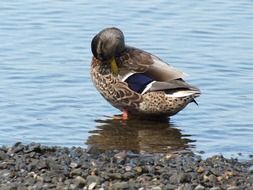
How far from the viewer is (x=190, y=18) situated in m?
16.4

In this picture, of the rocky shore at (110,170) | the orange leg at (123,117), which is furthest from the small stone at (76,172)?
the orange leg at (123,117)

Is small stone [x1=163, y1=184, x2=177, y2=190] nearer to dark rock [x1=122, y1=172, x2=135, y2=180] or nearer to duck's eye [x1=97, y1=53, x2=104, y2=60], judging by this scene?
dark rock [x1=122, y1=172, x2=135, y2=180]

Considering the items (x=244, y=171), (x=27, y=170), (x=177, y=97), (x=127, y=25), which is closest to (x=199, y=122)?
(x=177, y=97)

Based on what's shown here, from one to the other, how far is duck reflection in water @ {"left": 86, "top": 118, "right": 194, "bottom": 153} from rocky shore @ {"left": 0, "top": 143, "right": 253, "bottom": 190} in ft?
2.33

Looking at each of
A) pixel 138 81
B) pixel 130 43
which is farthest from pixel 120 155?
pixel 130 43

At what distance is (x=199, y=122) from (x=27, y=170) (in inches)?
125

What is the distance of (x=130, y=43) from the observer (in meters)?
15.2

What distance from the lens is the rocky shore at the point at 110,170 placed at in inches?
344

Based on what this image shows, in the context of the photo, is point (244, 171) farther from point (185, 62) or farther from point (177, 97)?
point (185, 62)

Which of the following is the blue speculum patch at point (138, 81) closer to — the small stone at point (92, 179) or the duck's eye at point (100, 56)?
A: the duck's eye at point (100, 56)

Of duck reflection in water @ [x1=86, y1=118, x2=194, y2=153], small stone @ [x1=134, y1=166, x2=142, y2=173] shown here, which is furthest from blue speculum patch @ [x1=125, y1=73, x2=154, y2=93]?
small stone @ [x1=134, y1=166, x2=142, y2=173]

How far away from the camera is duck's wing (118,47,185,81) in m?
11.9

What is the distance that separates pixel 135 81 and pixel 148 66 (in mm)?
236

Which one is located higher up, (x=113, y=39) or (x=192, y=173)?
(x=113, y=39)
